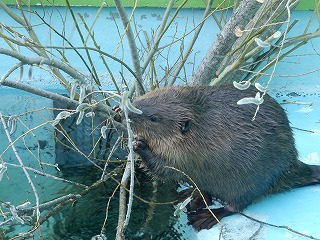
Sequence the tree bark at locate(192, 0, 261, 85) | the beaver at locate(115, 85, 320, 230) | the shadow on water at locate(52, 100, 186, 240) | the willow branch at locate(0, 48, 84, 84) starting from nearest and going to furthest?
the willow branch at locate(0, 48, 84, 84) → the beaver at locate(115, 85, 320, 230) → the shadow on water at locate(52, 100, 186, 240) → the tree bark at locate(192, 0, 261, 85)

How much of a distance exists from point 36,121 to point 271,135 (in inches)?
84.0

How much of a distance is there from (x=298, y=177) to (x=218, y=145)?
487mm

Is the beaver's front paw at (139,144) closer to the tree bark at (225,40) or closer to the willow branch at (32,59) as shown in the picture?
the willow branch at (32,59)

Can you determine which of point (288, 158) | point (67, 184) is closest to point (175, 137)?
point (288, 158)

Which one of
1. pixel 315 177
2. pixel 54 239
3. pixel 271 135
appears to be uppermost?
pixel 271 135

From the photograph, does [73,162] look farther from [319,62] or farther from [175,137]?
[319,62]

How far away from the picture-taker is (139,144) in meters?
3.05

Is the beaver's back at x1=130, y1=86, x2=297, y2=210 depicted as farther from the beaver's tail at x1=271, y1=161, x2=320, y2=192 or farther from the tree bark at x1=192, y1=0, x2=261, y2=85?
the tree bark at x1=192, y1=0, x2=261, y2=85

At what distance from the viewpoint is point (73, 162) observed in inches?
159

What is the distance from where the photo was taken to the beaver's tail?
3.07m

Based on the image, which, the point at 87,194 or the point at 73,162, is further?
the point at 73,162

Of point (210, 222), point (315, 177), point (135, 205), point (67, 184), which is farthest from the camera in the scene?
point (67, 184)

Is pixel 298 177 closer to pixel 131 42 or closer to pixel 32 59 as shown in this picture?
pixel 131 42

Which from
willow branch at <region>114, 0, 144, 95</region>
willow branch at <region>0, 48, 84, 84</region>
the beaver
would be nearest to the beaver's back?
the beaver
